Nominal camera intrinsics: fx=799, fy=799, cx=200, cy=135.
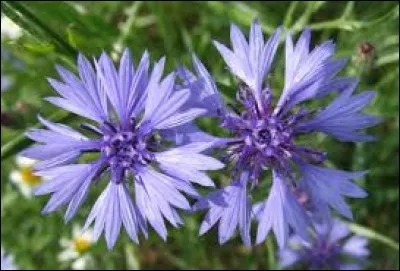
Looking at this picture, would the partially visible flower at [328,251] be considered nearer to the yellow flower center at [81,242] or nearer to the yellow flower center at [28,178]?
the yellow flower center at [81,242]

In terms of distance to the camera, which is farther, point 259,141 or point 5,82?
point 5,82

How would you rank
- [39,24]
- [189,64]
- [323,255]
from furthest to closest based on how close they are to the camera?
[189,64]
[323,255]
[39,24]

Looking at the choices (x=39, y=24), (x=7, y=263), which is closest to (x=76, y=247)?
(x=7, y=263)

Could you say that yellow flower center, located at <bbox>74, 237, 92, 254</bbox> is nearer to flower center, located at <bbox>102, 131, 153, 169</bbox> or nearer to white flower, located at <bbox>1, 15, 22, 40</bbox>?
white flower, located at <bbox>1, 15, 22, 40</bbox>

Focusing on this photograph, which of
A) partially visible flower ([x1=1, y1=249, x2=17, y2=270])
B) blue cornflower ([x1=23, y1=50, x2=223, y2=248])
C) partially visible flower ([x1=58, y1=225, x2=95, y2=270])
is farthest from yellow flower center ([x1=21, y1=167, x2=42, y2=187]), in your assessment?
blue cornflower ([x1=23, y1=50, x2=223, y2=248])

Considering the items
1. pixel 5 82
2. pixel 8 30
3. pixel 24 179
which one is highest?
pixel 8 30

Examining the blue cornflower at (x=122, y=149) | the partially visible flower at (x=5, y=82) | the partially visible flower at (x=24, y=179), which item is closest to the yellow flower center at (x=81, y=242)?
the partially visible flower at (x=24, y=179)

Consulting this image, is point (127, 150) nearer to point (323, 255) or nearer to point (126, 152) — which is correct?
point (126, 152)

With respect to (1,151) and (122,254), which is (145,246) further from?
(1,151)
